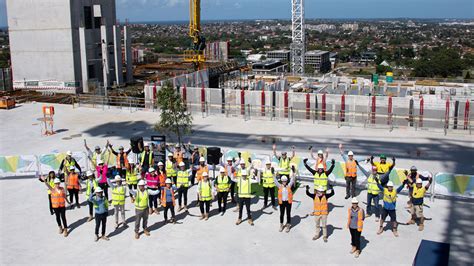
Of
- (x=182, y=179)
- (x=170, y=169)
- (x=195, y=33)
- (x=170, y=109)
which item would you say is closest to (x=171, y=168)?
(x=170, y=169)

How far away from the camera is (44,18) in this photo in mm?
53625

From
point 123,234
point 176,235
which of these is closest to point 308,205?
point 176,235

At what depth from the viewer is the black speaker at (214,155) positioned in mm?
20750

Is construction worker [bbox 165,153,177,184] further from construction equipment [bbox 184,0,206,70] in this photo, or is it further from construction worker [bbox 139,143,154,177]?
construction equipment [bbox 184,0,206,70]

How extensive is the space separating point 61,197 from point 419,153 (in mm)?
17875

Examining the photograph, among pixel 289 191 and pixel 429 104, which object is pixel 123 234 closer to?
pixel 289 191

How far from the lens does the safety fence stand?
1841 cm

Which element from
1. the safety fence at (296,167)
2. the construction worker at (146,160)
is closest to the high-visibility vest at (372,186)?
the safety fence at (296,167)

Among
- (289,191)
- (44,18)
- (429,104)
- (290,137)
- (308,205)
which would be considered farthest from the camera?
(44,18)

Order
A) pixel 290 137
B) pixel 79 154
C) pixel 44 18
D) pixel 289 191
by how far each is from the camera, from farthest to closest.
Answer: pixel 44 18
pixel 290 137
pixel 79 154
pixel 289 191

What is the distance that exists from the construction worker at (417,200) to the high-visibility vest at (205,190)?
20.8 feet

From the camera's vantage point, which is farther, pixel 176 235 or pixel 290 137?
pixel 290 137

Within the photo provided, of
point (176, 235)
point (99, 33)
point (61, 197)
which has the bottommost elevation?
point (176, 235)

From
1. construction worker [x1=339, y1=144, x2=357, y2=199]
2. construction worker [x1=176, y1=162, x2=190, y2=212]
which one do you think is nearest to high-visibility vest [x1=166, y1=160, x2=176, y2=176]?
construction worker [x1=176, y1=162, x2=190, y2=212]
